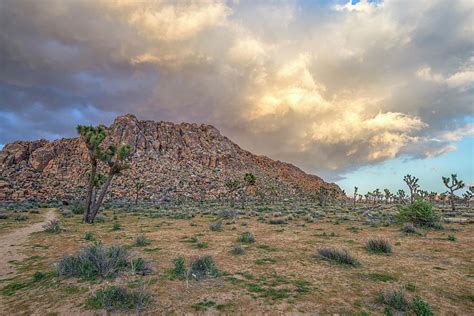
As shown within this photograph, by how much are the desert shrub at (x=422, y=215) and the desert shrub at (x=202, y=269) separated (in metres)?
19.8

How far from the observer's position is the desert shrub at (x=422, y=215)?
2073 cm

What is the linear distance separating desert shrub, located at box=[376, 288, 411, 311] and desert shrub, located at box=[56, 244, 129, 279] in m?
8.23

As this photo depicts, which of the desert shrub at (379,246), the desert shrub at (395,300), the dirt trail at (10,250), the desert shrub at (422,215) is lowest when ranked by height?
the dirt trail at (10,250)

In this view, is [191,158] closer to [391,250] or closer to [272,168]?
[272,168]

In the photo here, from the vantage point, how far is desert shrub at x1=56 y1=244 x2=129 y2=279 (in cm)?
841

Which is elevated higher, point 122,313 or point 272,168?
point 272,168

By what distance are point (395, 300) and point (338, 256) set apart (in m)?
4.31

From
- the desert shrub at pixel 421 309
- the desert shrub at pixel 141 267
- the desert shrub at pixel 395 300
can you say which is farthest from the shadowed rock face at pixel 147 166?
the desert shrub at pixel 421 309

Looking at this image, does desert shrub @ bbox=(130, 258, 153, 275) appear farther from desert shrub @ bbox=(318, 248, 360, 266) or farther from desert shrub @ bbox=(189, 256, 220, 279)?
desert shrub @ bbox=(318, 248, 360, 266)

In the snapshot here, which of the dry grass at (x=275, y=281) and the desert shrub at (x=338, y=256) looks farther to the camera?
the desert shrub at (x=338, y=256)

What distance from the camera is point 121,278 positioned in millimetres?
8203

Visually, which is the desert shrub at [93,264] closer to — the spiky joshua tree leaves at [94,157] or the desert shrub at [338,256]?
the desert shrub at [338,256]

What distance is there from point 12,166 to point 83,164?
21512 mm

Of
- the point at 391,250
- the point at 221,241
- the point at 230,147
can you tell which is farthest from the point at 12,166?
the point at 391,250
